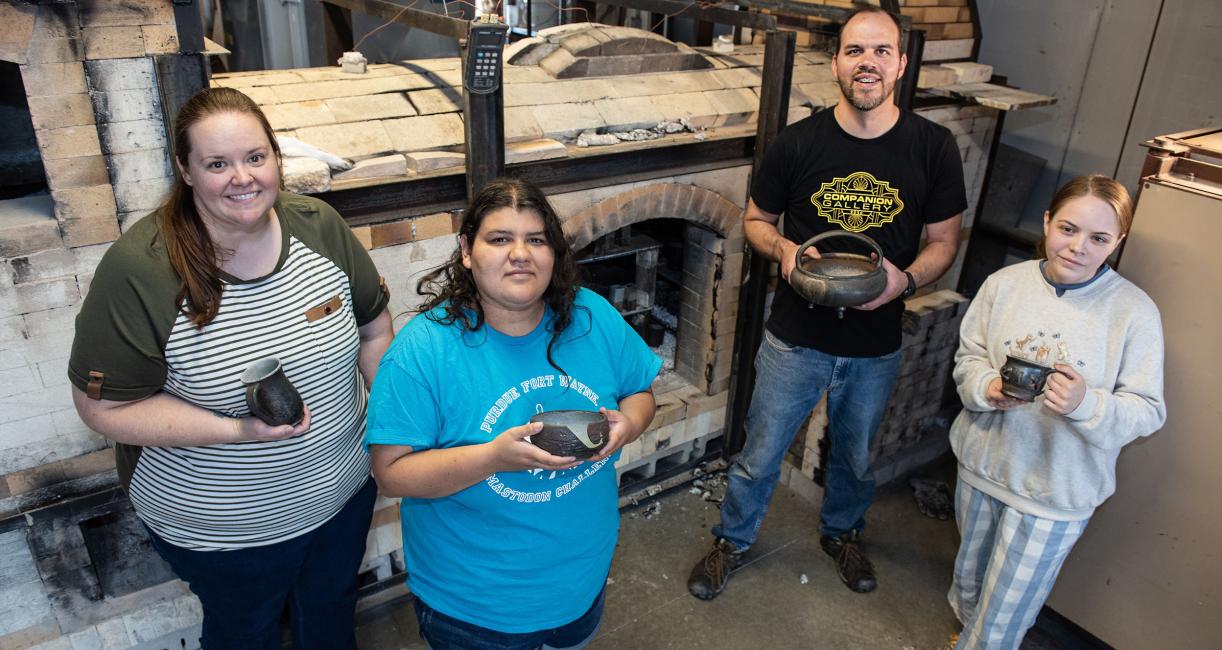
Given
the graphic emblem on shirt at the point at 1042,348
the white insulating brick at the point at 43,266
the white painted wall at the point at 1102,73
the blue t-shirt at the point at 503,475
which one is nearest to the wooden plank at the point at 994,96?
the white painted wall at the point at 1102,73

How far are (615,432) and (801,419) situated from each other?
1.58 metres

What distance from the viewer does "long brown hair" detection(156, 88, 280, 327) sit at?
191 cm

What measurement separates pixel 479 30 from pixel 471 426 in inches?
56.3

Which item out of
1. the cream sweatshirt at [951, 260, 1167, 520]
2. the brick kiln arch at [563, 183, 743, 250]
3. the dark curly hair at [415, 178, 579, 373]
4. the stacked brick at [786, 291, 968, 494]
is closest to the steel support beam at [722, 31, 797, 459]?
the brick kiln arch at [563, 183, 743, 250]

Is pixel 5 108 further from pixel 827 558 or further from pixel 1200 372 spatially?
pixel 1200 372

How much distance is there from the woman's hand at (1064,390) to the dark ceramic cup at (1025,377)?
2 cm

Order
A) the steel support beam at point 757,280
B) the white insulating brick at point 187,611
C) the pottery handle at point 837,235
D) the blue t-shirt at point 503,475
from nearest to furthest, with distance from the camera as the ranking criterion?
the blue t-shirt at point 503,475 < the pottery handle at point 837,235 < the white insulating brick at point 187,611 < the steel support beam at point 757,280

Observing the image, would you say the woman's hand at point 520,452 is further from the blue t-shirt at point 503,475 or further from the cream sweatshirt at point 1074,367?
the cream sweatshirt at point 1074,367

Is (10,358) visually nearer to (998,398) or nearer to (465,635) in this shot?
(465,635)

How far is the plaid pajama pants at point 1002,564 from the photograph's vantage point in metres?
2.63

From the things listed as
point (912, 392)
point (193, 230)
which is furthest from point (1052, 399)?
point (193, 230)

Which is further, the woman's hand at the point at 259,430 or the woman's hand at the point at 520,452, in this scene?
the woman's hand at the point at 259,430

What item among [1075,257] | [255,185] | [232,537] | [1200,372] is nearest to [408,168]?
[255,185]

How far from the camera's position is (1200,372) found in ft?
8.75
